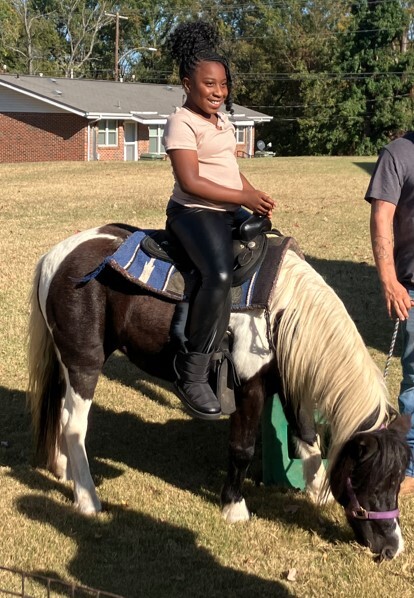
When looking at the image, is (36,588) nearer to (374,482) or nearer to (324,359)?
(374,482)

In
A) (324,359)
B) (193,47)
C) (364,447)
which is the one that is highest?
(193,47)

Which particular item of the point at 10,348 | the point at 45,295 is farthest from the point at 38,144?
the point at 45,295

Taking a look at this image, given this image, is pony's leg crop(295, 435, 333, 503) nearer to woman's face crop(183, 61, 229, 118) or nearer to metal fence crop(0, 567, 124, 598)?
metal fence crop(0, 567, 124, 598)

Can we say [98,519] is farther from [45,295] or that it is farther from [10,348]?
[10,348]

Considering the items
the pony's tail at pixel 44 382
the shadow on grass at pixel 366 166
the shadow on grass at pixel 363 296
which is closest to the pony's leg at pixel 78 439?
the pony's tail at pixel 44 382

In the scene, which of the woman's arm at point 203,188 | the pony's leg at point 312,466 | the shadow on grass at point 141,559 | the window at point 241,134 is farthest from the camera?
the window at point 241,134

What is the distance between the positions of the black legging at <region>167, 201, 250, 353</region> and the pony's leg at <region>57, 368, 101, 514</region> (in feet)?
2.88

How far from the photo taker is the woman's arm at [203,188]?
4.11 m

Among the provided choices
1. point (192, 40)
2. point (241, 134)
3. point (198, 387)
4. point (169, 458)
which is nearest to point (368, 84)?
point (241, 134)

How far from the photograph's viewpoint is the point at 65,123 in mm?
39000

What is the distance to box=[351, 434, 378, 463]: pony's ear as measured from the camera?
370cm

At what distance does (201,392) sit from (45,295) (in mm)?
1247

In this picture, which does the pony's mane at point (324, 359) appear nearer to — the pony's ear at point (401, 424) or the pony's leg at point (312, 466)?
the pony's ear at point (401, 424)

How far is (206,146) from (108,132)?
3788 cm
